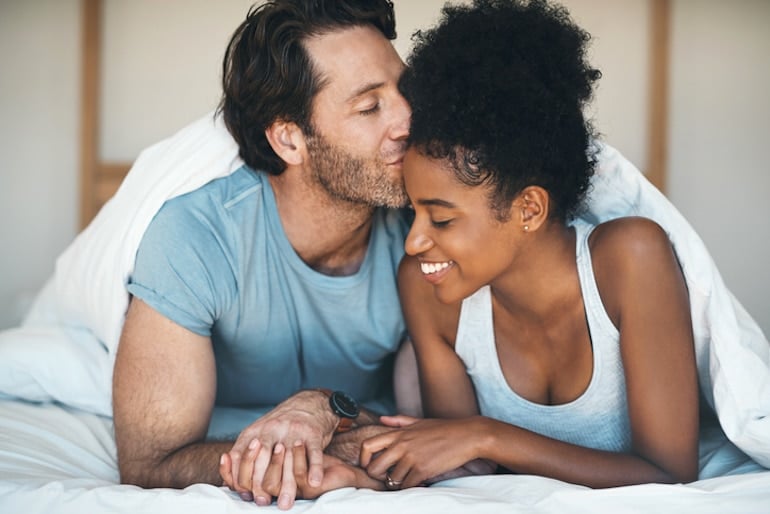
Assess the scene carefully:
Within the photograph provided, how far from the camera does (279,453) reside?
128cm

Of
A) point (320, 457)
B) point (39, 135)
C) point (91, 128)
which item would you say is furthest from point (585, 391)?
point (39, 135)

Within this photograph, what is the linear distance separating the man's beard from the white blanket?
17 centimetres

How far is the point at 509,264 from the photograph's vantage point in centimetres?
143

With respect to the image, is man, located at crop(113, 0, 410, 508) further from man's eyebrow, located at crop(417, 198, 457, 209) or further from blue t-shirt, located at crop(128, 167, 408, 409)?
man's eyebrow, located at crop(417, 198, 457, 209)

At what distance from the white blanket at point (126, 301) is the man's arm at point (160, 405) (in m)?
0.15

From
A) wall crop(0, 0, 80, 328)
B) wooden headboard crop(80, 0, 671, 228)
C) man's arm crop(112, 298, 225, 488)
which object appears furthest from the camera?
wall crop(0, 0, 80, 328)

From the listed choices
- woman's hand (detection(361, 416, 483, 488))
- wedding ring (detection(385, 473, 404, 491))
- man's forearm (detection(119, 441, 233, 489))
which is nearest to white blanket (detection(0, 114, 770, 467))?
man's forearm (detection(119, 441, 233, 489))

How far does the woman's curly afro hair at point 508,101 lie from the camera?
51.1 inches

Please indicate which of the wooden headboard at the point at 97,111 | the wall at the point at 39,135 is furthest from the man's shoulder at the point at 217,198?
the wall at the point at 39,135

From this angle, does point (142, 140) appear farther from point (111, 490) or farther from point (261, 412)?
point (111, 490)

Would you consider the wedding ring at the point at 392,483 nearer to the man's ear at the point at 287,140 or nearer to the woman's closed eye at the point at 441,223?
the woman's closed eye at the point at 441,223

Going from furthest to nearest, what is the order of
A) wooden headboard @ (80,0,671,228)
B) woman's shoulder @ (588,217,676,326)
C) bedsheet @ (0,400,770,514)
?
wooden headboard @ (80,0,671,228), woman's shoulder @ (588,217,676,326), bedsheet @ (0,400,770,514)

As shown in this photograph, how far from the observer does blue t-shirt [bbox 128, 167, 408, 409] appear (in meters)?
1.54

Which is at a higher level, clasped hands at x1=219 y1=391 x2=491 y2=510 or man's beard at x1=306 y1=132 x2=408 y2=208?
man's beard at x1=306 y1=132 x2=408 y2=208
